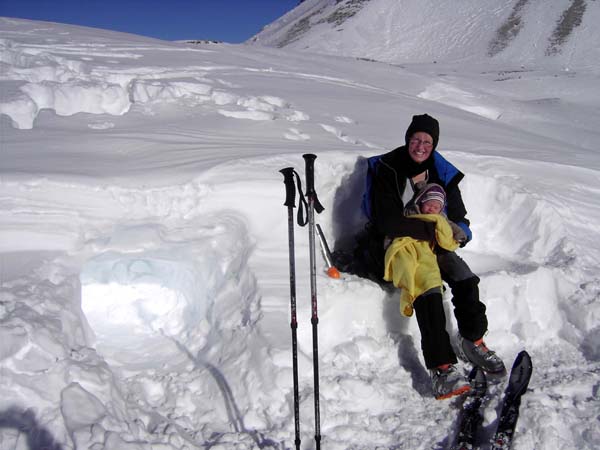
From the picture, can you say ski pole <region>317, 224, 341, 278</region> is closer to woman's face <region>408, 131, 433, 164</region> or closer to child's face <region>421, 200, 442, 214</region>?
child's face <region>421, 200, 442, 214</region>

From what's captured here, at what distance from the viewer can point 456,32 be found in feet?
140

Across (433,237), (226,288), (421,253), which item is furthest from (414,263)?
(226,288)

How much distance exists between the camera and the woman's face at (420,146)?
12.3 feet

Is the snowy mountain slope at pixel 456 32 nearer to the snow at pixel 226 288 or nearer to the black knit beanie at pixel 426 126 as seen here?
the snow at pixel 226 288

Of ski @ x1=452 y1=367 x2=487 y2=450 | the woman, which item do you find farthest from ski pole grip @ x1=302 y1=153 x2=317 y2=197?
ski @ x1=452 y1=367 x2=487 y2=450

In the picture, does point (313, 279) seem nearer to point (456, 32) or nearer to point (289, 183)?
point (289, 183)

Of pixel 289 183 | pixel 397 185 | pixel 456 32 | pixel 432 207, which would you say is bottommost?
pixel 432 207

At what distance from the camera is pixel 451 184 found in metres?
3.83

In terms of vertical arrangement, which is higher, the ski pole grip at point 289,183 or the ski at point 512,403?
the ski pole grip at point 289,183

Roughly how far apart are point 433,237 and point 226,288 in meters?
1.57

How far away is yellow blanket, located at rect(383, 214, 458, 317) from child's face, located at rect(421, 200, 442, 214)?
11cm

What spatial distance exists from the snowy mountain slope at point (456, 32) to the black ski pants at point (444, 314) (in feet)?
108

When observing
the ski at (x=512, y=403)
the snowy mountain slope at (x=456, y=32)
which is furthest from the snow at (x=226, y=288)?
the snowy mountain slope at (x=456, y=32)

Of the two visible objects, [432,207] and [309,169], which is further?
[432,207]
